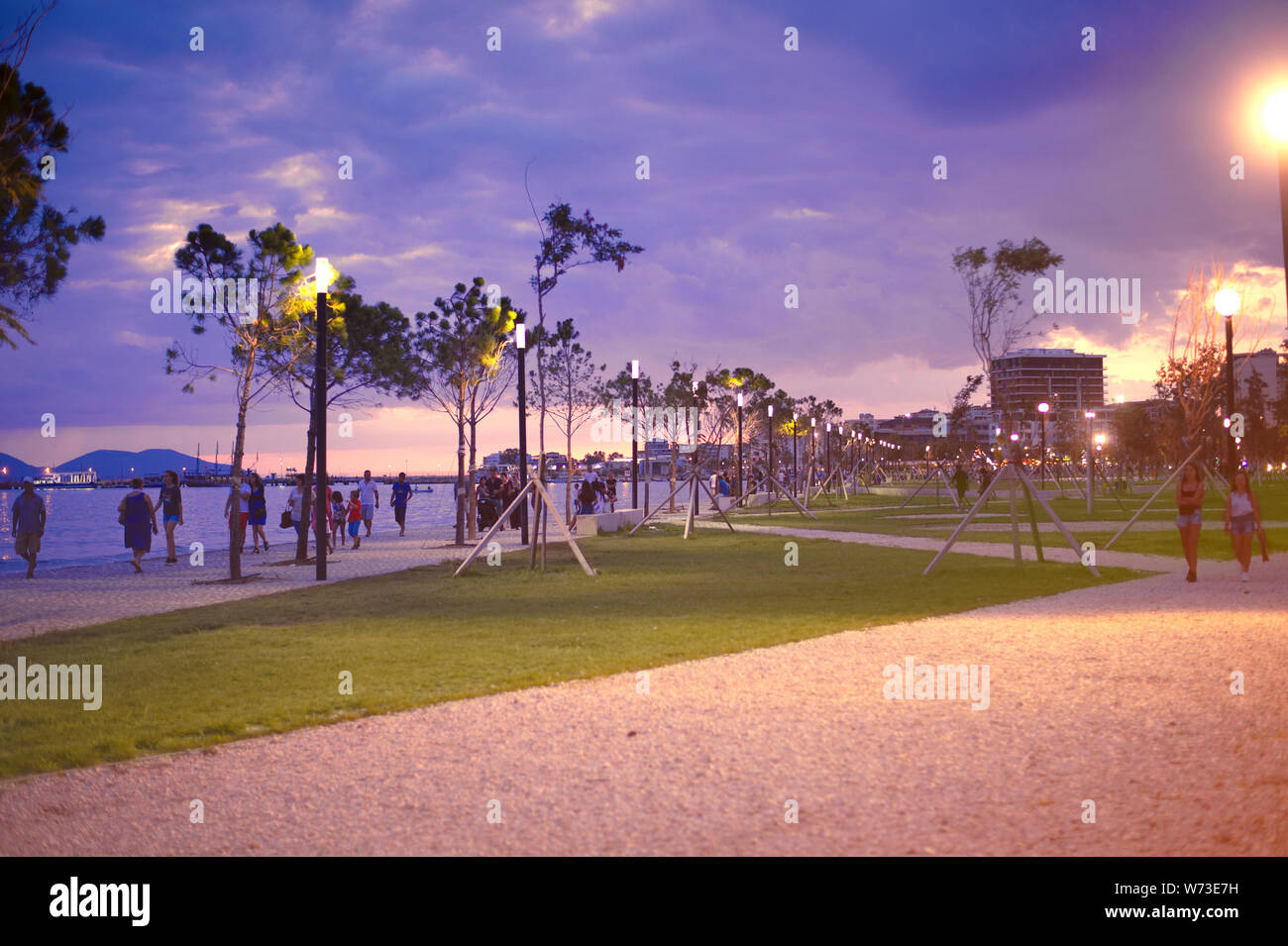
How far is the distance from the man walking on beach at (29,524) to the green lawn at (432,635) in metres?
7.90

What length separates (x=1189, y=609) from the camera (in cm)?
1096

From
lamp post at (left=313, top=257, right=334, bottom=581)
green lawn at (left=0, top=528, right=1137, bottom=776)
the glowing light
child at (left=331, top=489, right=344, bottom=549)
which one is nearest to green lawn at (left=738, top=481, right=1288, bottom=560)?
green lawn at (left=0, top=528, right=1137, bottom=776)

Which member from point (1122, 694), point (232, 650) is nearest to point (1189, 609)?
point (1122, 694)

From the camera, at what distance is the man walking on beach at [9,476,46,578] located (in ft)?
62.3

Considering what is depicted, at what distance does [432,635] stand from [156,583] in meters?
9.57

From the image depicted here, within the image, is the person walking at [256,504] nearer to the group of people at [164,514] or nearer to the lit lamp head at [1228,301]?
the group of people at [164,514]

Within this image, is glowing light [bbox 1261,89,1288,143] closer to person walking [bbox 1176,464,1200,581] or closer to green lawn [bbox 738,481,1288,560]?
person walking [bbox 1176,464,1200,581]

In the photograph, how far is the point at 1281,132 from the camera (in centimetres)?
780

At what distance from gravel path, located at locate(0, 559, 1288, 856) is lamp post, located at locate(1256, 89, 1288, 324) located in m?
3.69

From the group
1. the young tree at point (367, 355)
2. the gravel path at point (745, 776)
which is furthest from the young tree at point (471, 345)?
the gravel path at point (745, 776)

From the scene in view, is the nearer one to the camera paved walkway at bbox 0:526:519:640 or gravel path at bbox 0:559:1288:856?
gravel path at bbox 0:559:1288:856

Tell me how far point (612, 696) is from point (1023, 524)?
23871 millimetres

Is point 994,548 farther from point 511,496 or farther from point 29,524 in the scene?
point 29,524

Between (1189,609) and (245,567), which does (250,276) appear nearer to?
(245,567)
